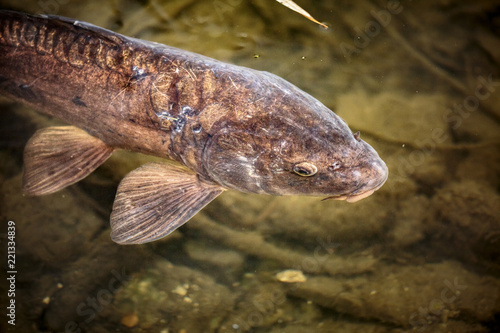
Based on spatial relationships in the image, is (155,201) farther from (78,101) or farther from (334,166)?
(334,166)

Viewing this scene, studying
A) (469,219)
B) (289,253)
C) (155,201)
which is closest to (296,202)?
(289,253)

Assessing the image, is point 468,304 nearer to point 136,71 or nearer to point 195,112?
point 195,112

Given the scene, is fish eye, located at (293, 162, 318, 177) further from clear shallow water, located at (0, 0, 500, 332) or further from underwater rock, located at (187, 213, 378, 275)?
underwater rock, located at (187, 213, 378, 275)

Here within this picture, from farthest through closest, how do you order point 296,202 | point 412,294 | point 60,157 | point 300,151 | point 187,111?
point 412,294, point 296,202, point 60,157, point 187,111, point 300,151

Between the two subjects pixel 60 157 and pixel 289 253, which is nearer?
pixel 60 157

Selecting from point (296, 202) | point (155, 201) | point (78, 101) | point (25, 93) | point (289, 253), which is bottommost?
point (289, 253)

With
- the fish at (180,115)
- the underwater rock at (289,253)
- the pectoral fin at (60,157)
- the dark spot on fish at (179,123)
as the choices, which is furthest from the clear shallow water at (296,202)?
the dark spot on fish at (179,123)

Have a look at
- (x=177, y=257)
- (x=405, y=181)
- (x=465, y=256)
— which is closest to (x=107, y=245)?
(x=177, y=257)

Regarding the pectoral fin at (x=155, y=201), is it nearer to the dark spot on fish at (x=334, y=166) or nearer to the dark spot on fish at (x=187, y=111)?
the dark spot on fish at (x=187, y=111)
